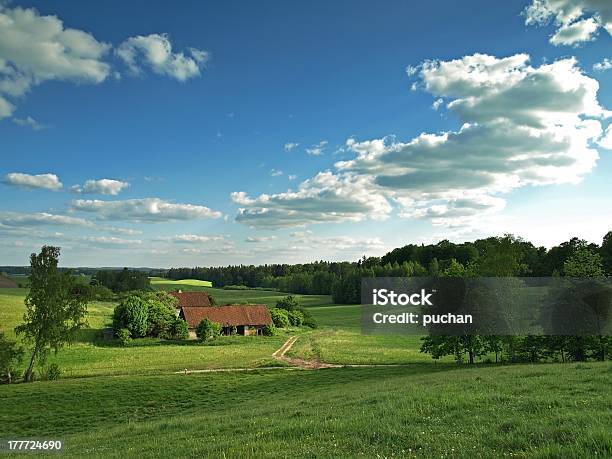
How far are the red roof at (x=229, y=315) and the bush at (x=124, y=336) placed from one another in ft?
38.2

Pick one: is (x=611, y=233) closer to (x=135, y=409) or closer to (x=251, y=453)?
(x=135, y=409)

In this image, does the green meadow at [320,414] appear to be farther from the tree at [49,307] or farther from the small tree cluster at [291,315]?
the small tree cluster at [291,315]

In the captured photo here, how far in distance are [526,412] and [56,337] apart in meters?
42.1

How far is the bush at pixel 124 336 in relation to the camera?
2574 inches

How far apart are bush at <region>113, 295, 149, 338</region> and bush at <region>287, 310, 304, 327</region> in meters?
29.0

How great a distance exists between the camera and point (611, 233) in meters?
96.6

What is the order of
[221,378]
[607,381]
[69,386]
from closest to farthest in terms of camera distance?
[607,381] < [69,386] < [221,378]

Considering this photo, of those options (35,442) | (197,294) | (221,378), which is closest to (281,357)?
(221,378)

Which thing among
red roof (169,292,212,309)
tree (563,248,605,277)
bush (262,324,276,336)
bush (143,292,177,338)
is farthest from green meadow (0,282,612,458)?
red roof (169,292,212,309)

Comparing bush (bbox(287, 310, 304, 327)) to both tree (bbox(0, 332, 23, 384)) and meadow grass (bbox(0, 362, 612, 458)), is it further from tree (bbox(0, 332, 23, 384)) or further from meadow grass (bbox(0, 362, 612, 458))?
meadow grass (bbox(0, 362, 612, 458))

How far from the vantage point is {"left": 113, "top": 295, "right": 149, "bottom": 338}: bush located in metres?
69.2

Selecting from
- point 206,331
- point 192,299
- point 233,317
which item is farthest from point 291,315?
point 206,331

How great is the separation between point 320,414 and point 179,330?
63.2 m

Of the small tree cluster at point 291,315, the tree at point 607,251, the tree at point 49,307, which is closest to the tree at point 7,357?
the tree at point 49,307
